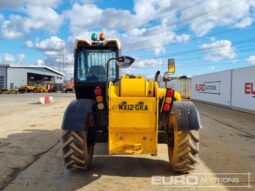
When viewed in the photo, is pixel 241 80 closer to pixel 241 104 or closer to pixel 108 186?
pixel 241 104

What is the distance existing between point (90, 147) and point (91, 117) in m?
0.68

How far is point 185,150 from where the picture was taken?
6.71 m

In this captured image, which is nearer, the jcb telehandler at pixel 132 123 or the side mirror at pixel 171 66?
the jcb telehandler at pixel 132 123

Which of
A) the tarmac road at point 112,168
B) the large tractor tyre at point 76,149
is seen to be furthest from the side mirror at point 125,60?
the tarmac road at point 112,168

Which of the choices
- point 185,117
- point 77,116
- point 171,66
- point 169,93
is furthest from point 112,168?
point 171,66

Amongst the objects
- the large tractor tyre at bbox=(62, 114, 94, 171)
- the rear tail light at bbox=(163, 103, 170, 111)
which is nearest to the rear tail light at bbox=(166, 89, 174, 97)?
the rear tail light at bbox=(163, 103, 170, 111)

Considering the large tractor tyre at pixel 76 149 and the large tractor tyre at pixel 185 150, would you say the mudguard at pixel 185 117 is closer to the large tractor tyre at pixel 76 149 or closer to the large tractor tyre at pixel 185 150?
the large tractor tyre at pixel 185 150

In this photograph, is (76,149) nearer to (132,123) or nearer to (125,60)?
(132,123)

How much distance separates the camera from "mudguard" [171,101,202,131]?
21.9ft

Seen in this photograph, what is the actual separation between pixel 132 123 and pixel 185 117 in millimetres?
1015

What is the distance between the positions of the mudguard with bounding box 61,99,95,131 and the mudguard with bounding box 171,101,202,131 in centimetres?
160

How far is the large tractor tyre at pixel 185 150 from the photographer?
6680 mm

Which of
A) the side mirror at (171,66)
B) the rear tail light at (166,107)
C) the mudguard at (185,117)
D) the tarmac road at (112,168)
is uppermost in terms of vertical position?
the side mirror at (171,66)

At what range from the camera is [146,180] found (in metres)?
6.67
